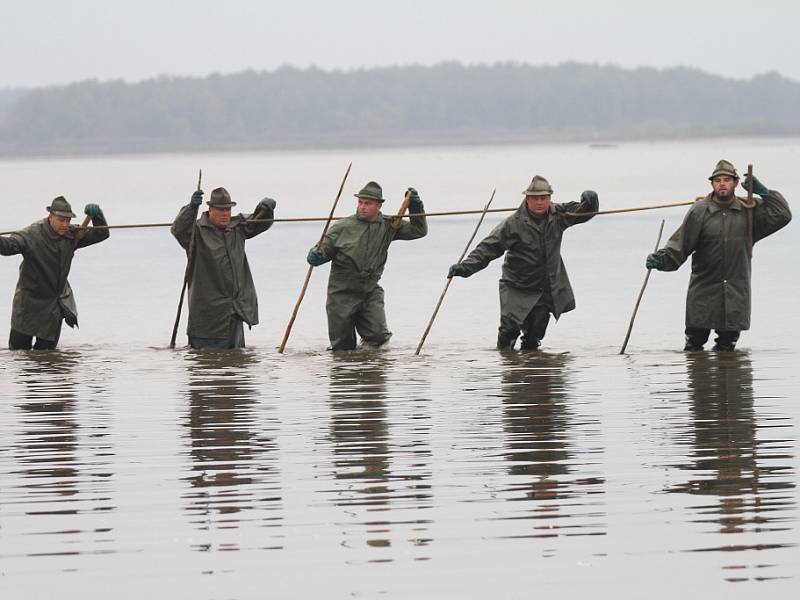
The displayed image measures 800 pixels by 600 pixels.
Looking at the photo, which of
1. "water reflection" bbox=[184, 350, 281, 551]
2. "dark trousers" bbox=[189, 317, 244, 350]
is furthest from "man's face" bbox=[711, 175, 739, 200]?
"dark trousers" bbox=[189, 317, 244, 350]

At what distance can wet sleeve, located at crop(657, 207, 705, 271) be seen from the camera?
12430 mm

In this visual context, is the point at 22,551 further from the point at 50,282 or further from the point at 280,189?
the point at 280,189

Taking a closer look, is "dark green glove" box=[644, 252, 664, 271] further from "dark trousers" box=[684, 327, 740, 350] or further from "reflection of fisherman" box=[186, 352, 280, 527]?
"reflection of fisherman" box=[186, 352, 280, 527]

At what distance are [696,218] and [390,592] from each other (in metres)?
6.55

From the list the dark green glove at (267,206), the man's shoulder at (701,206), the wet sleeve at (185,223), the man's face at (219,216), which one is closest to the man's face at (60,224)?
the wet sleeve at (185,223)

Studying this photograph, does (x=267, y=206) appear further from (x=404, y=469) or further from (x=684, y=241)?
(x=404, y=469)

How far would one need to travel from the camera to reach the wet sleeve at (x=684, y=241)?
12.4 meters

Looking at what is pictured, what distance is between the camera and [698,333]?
42.5ft

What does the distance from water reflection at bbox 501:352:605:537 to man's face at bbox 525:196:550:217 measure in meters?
1.27

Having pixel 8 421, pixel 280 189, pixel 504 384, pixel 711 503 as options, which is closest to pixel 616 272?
pixel 504 384

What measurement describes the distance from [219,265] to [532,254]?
2505 millimetres

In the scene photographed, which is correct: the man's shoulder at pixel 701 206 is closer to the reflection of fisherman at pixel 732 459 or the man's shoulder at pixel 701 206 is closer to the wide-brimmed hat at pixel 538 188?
the wide-brimmed hat at pixel 538 188

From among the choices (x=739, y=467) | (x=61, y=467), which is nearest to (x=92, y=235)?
(x=61, y=467)

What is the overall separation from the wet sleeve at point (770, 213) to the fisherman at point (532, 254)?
3.96 ft
